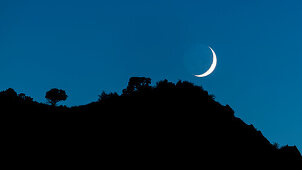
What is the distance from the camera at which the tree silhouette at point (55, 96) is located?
295 feet

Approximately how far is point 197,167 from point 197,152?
176 cm

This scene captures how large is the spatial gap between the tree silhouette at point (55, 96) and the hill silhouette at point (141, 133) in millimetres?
65207

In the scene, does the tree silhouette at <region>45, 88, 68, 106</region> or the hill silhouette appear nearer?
the hill silhouette

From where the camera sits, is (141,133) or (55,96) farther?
(55,96)

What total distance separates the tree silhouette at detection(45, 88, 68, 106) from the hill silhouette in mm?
65207

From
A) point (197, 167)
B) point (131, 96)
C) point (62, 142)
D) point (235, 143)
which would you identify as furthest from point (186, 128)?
Answer: point (62, 142)

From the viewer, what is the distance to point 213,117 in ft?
91.4

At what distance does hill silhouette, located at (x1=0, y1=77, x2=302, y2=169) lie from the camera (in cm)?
2041

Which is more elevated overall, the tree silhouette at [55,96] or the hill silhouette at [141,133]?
the tree silhouette at [55,96]

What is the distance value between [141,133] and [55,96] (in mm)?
77202

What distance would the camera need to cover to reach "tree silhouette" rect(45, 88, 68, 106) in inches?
3546

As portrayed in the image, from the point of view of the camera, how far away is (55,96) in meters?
90.2

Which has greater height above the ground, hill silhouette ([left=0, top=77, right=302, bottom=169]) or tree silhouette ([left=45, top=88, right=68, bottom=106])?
tree silhouette ([left=45, top=88, right=68, bottom=106])

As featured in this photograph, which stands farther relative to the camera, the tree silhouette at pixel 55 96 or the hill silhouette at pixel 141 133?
the tree silhouette at pixel 55 96
